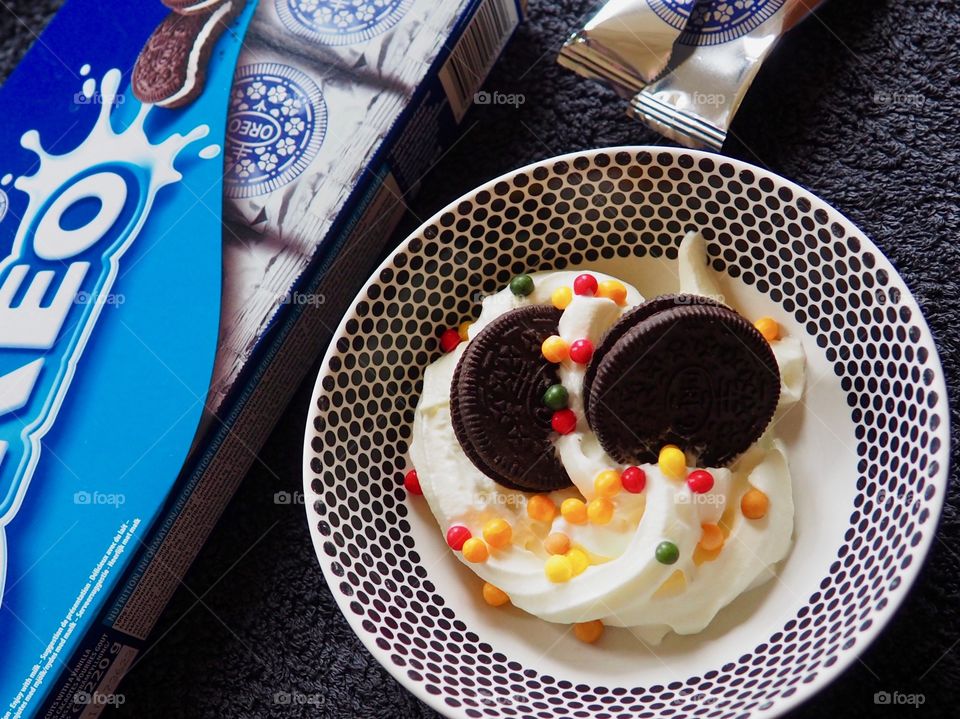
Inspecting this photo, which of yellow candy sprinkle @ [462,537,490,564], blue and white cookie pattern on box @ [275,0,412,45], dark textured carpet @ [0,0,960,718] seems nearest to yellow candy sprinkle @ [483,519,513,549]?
yellow candy sprinkle @ [462,537,490,564]

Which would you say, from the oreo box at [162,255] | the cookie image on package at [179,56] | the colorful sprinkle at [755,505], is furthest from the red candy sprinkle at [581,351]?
the cookie image on package at [179,56]

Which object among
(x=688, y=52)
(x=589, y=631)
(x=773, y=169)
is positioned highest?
(x=688, y=52)

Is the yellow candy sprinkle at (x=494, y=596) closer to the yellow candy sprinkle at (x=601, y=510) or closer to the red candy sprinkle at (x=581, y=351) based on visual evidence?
the yellow candy sprinkle at (x=601, y=510)

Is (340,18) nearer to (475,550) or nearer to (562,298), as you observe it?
(562,298)

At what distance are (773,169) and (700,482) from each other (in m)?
0.56

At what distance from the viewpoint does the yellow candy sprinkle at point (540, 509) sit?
1021mm

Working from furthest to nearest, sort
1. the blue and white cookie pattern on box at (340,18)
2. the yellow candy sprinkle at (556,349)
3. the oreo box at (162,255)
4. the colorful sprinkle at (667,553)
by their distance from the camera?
1. the blue and white cookie pattern on box at (340,18)
2. the oreo box at (162,255)
3. the yellow candy sprinkle at (556,349)
4. the colorful sprinkle at (667,553)

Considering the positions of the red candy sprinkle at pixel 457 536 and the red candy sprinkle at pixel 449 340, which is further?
the red candy sprinkle at pixel 449 340

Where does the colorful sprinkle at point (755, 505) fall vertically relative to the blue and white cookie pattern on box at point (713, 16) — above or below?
below

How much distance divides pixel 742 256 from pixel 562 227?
0.23 meters

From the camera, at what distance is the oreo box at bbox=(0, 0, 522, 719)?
1.12 metres

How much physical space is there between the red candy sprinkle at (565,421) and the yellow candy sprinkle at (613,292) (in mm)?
148

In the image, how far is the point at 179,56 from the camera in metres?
1.24

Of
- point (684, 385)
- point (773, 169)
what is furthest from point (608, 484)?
point (773, 169)
